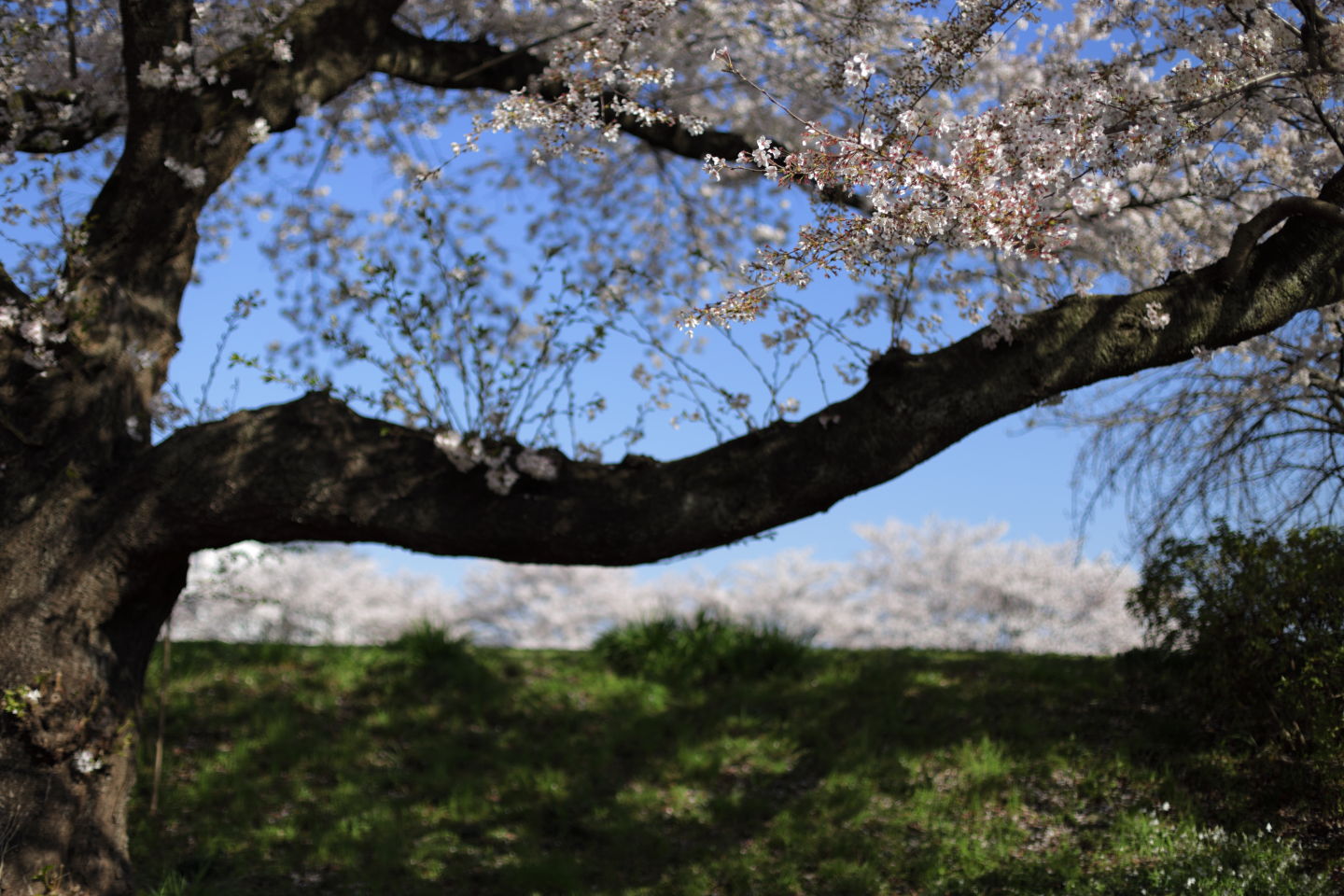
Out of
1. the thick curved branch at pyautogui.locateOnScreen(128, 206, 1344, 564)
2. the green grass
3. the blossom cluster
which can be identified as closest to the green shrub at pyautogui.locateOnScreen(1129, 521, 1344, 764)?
the green grass

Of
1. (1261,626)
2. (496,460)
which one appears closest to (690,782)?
(496,460)

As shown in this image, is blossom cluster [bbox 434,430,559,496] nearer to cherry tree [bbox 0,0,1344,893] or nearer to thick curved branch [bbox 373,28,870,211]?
cherry tree [bbox 0,0,1344,893]

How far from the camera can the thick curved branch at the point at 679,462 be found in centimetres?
470

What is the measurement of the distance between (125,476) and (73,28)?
134 inches

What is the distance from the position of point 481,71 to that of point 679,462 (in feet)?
11.5

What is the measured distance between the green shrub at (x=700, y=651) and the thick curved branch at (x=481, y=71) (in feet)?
12.4

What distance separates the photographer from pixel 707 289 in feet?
29.9

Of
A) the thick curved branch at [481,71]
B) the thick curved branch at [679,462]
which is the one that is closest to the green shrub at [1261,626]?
the thick curved branch at [679,462]

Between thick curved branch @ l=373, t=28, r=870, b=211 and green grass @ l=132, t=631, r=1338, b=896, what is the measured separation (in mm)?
3793

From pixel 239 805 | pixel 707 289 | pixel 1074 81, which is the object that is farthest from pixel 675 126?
pixel 239 805

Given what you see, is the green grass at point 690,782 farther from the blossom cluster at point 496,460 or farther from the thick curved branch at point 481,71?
the thick curved branch at point 481,71

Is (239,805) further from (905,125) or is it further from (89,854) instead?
(905,125)

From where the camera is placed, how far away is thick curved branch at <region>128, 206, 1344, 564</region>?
4.70 meters

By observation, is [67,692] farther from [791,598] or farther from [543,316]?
[791,598]
